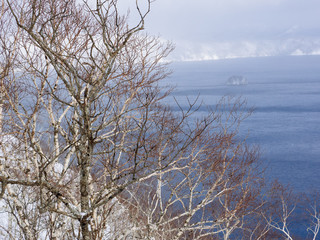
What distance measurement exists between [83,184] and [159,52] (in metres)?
6.56

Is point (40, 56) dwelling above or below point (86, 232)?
above

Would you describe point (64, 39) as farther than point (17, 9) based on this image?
Yes

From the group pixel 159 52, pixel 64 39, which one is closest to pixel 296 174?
pixel 159 52

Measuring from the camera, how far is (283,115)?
182ft

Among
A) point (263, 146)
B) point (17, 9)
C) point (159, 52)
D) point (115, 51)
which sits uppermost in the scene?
point (17, 9)

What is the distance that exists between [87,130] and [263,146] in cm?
3859

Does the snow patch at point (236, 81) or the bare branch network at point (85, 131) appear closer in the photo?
the bare branch network at point (85, 131)

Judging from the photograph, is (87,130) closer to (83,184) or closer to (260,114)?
(83,184)

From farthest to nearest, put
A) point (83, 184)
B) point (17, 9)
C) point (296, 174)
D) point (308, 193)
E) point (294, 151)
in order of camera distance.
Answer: point (294, 151)
point (296, 174)
point (308, 193)
point (17, 9)
point (83, 184)

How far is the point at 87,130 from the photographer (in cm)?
345

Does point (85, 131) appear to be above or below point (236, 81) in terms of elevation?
below

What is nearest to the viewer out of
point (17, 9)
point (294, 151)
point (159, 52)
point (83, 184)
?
point (83, 184)

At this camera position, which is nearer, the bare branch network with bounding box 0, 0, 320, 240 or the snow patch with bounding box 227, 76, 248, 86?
the bare branch network with bounding box 0, 0, 320, 240

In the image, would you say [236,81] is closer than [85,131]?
No
